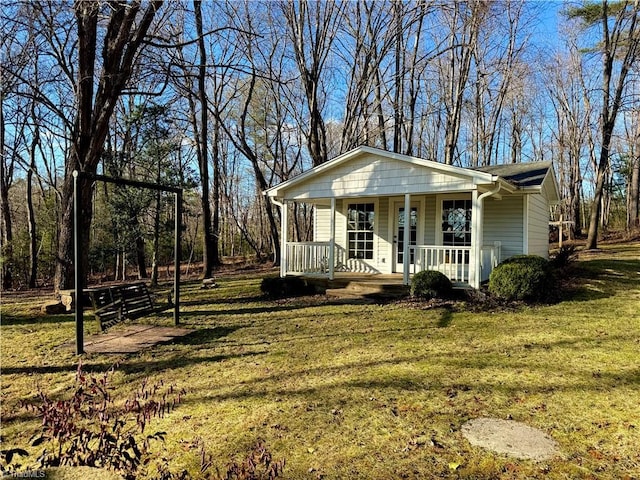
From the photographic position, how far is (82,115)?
8258 mm

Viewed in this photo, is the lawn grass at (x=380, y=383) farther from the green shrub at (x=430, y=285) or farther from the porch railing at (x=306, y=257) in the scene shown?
the porch railing at (x=306, y=257)

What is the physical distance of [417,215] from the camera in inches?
434

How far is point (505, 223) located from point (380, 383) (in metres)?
7.72

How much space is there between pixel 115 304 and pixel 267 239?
77.7ft

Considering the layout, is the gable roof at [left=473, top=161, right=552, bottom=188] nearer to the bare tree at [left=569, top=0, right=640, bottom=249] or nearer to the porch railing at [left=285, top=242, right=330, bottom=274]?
the porch railing at [left=285, top=242, right=330, bottom=274]

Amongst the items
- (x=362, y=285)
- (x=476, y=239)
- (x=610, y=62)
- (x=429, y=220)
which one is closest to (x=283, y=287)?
(x=362, y=285)

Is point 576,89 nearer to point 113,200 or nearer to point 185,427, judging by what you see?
point 113,200

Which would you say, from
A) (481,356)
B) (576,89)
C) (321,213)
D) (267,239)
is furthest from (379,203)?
(576,89)

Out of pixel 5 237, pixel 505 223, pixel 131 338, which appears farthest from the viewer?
pixel 5 237

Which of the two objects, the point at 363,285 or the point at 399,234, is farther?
the point at 399,234

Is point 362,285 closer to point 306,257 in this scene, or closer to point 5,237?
point 306,257

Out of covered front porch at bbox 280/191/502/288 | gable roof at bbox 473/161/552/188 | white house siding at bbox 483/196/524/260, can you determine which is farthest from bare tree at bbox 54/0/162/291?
white house siding at bbox 483/196/524/260

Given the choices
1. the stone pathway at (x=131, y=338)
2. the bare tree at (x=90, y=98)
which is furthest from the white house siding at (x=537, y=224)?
the bare tree at (x=90, y=98)

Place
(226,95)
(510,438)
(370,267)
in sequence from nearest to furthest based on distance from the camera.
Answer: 1. (510,438)
2. (370,267)
3. (226,95)
